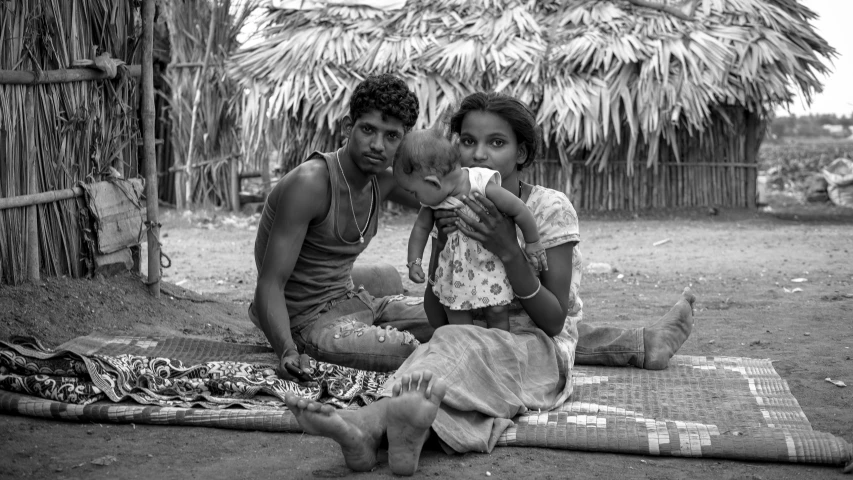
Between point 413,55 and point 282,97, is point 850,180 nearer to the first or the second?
point 413,55

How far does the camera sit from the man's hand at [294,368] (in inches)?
120

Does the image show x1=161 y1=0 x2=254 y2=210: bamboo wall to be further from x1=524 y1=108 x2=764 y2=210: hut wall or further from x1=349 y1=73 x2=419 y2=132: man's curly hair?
x1=349 y1=73 x2=419 y2=132: man's curly hair

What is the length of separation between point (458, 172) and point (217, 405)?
1.15 m

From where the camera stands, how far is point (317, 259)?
3.47m

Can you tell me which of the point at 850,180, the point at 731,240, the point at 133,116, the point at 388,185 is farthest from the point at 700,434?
the point at 850,180

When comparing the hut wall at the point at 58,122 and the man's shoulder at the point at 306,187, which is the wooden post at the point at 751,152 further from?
the man's shoulder at the point at 306,187

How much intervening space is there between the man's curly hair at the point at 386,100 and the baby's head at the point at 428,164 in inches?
16.7

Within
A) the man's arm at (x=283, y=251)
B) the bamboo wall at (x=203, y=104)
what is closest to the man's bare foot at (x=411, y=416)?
the man's arm at (x=283, y=251)

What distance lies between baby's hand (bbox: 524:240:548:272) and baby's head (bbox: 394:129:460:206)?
321mm

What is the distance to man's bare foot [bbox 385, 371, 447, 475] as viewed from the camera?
7.28ft

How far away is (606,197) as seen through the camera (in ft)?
37.3

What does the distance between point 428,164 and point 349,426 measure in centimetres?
90

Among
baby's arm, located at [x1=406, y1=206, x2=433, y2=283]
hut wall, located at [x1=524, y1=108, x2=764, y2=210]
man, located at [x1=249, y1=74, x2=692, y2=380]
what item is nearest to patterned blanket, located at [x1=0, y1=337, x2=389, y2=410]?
man, located at [x1=249, y1=74, x2=692, y2=380]

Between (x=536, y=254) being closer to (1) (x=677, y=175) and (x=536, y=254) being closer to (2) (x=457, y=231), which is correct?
(2) (x=457, y=231)
